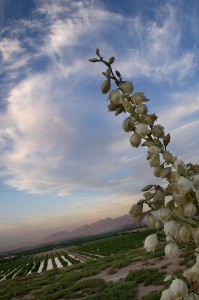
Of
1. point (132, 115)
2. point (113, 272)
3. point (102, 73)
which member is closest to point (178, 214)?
point (132, 115)

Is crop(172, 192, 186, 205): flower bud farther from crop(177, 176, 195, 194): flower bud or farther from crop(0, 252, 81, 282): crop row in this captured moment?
crop(0, 252, 81, 282): crop row

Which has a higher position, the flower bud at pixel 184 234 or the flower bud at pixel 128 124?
the flower bud at pixel 128 124

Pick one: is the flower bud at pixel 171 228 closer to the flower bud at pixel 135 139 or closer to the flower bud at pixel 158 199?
the flower bud at pixel 158 199

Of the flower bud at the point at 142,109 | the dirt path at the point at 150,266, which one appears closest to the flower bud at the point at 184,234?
the flower bud at the point at 142,109

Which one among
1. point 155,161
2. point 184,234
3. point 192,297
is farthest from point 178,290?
point 155,161

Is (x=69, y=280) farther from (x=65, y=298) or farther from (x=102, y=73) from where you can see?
(x=102, y=73)

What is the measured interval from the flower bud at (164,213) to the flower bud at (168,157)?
0.15 metres

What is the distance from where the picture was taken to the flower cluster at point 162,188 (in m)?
1.05

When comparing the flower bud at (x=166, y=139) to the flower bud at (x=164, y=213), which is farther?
the flower bud at (x=166, y=139)

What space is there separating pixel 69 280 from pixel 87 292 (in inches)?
174

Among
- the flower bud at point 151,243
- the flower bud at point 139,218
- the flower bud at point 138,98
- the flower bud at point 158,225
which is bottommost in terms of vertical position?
the flower bud at point 151,243

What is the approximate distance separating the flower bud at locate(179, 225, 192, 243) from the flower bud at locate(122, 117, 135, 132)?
351 mm

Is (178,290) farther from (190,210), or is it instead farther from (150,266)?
(150,266)

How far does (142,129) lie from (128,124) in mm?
68
